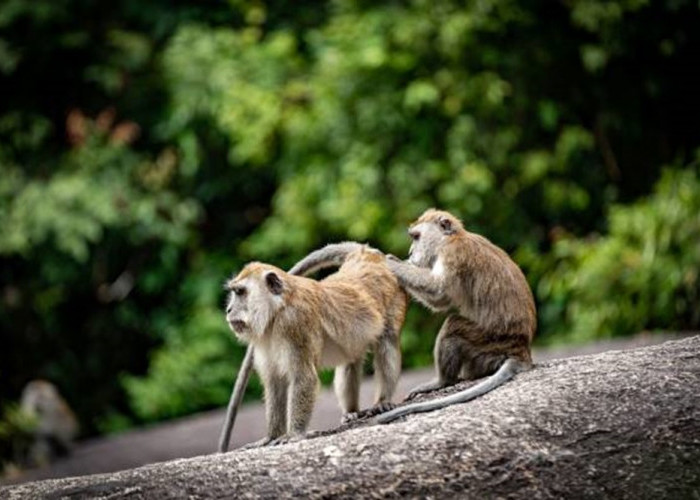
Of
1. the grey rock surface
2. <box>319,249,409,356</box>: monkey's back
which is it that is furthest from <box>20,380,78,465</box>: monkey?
the grey rock surface

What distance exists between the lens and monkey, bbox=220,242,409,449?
6891 mm

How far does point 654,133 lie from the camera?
17.2m

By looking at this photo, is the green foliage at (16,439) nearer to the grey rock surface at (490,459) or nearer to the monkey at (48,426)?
the monkey at (48,426)

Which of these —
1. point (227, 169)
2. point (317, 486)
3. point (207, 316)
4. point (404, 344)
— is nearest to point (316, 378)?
point (317, 486)

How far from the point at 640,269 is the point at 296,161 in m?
4.67

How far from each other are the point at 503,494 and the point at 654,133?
12.1 meters

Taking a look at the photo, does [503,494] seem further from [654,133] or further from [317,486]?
[654,133]

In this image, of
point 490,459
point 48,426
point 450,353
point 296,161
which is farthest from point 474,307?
point 296,161

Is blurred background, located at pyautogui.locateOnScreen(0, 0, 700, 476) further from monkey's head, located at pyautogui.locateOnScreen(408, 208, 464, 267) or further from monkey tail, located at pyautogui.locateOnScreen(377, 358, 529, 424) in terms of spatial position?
monkey tail, located at pyautogui.locateOnScreen(377, 358, 529, 424)

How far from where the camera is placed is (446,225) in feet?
23.8

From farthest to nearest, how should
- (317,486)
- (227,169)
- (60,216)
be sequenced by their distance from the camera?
(227,169)
(60,216)
(317,486)

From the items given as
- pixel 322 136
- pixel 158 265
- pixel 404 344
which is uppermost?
pixel 322 136

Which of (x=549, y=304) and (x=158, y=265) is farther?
(x=158, y=265)

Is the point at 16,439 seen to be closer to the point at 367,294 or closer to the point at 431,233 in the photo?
the point at 367,294
